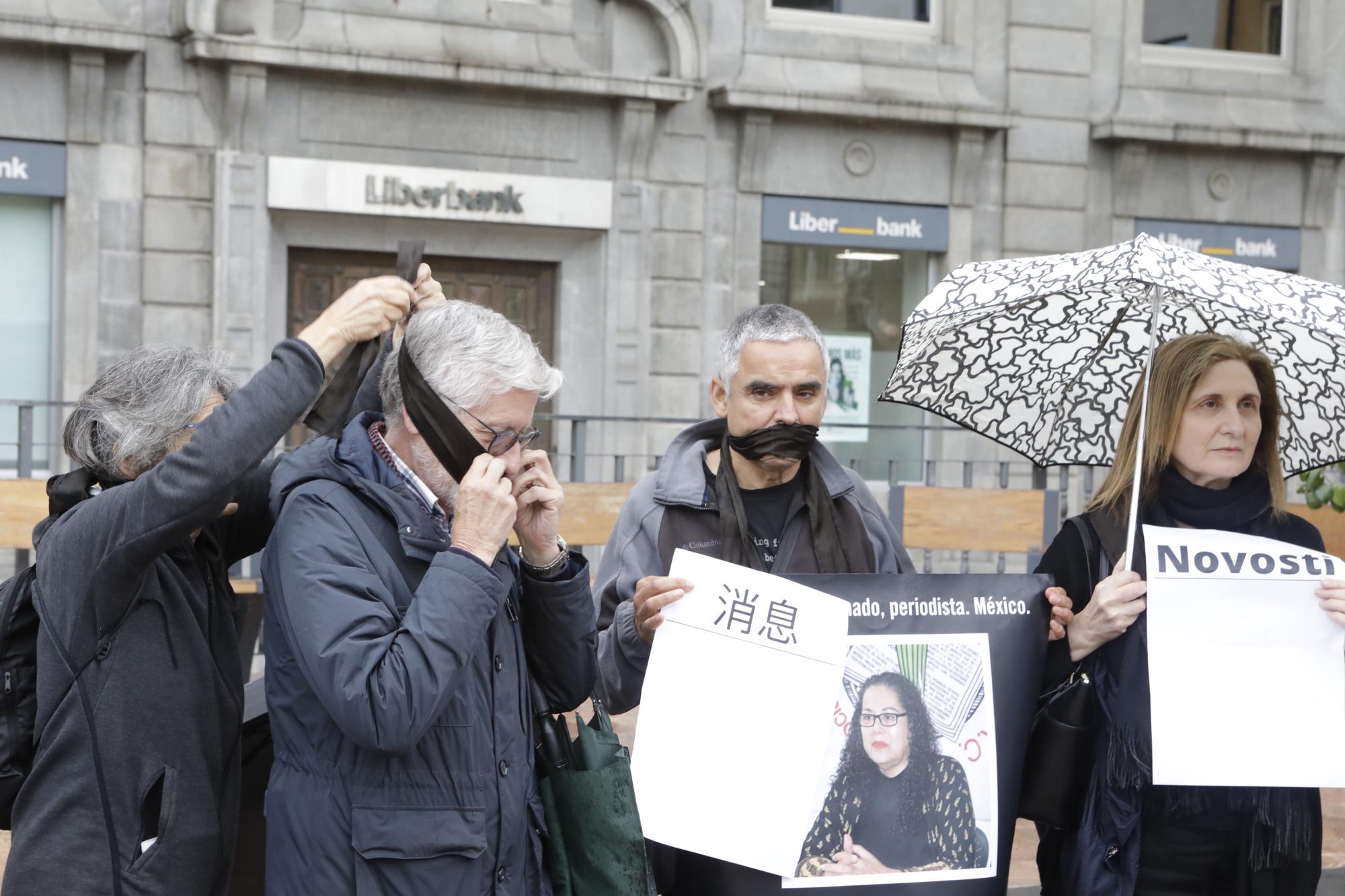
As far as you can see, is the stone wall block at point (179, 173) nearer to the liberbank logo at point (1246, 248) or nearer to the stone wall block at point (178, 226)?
the stone wall block at point (178, 226)

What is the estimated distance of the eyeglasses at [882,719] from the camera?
3088mm

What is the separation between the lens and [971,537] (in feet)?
32.6

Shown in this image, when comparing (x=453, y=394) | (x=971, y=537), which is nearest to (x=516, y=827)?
(x=453, y=394)

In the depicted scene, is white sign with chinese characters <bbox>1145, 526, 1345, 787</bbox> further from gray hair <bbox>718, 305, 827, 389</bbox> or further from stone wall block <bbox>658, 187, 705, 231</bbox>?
stone wall block <bbox>658, 187, 705, 231</bbox>

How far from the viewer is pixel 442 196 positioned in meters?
13.0

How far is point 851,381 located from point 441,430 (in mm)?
12701

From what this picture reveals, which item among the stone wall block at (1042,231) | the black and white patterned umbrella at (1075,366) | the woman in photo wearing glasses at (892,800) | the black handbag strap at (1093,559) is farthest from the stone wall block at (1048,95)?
the woman in photo wearing glasses at (892,800)

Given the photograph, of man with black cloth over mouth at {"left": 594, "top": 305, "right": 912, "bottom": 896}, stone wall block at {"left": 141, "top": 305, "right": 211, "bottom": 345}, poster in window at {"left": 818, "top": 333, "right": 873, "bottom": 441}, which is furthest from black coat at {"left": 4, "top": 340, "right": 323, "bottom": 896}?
poster in window at {"left": 818, "top": 333, "right": 873, "bottom": 441}

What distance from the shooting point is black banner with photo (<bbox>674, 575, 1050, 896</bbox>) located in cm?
305

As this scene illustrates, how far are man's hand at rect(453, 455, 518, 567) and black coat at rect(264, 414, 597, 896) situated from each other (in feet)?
0.13

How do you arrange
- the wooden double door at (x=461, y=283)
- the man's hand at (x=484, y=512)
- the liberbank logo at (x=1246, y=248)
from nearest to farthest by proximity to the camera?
the man's hand at (x=484, y=512)
the wooden double door at (x=461, y=283)
the liberbank logo at (x=1246, y=248)

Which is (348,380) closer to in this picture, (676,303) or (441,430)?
(441,430)

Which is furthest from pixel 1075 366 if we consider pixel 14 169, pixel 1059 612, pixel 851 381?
pixel 851 381

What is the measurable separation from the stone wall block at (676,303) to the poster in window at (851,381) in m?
1.73
